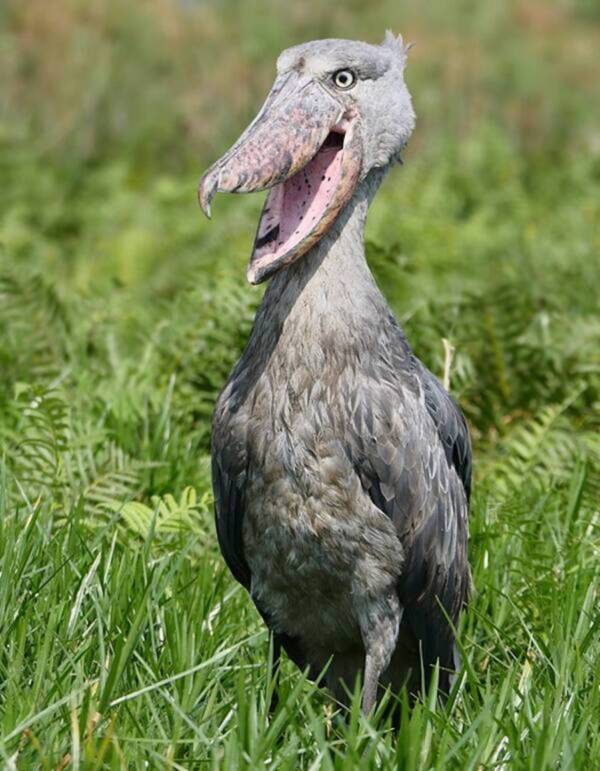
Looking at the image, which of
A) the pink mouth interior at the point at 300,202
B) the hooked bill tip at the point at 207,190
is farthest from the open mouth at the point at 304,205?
the hooked bill tip at the point at 207,190

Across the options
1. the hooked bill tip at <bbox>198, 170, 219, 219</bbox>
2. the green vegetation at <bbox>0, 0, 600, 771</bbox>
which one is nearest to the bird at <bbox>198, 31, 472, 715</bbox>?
the hooked bill tip at <bbox>198, 170, 219, 219</bbox>

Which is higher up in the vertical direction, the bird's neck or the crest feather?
the crest feather

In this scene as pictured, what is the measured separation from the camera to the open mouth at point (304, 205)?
3467 mm

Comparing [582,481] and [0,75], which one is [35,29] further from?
[582,481]

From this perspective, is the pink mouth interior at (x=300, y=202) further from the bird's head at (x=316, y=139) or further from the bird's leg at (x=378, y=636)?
the bird's leg at (x=378, y=636)

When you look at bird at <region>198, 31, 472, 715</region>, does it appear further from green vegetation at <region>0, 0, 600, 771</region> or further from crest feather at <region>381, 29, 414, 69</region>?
green vegetation at <region>0, 0, 600, 771</region>

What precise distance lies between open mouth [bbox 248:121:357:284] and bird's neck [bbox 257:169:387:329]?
0.08 metres

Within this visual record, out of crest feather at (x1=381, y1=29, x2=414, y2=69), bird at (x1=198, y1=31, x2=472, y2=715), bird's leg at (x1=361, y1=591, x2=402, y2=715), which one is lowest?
bird's leg at (x1=361, y1=591, x2=402, y2=715)

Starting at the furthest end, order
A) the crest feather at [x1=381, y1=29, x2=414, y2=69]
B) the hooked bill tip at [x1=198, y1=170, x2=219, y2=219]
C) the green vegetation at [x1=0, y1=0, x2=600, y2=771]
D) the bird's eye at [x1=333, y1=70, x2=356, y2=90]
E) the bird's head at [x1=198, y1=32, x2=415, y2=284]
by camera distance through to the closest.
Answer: the crest feather at [x1=381, y1=29, x2=414, y2=69], the bird's eye at [x1=333, y1=70, x2=356, y2=90], the bird's head at [x1=198, y1=32, x2=415, y2=284], the hooked bill tip at [x1=198, y1=170, x2=219, y2=219], the green vegetation at [x1=0, y1=0, x2=600, y2=771]

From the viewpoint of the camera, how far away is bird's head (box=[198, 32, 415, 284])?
3430 millimetres

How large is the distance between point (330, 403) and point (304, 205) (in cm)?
47

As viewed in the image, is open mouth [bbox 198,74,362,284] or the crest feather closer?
open mouth [bbox 198,74,362,284]

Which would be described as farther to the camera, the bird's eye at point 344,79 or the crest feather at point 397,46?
the crest feather at point 397,46

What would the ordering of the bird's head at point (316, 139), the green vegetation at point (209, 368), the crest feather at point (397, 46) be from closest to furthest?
the green vegetation at point (209, 368), the bird's head at point (316, 139), the crest feather at point (397, 46)
